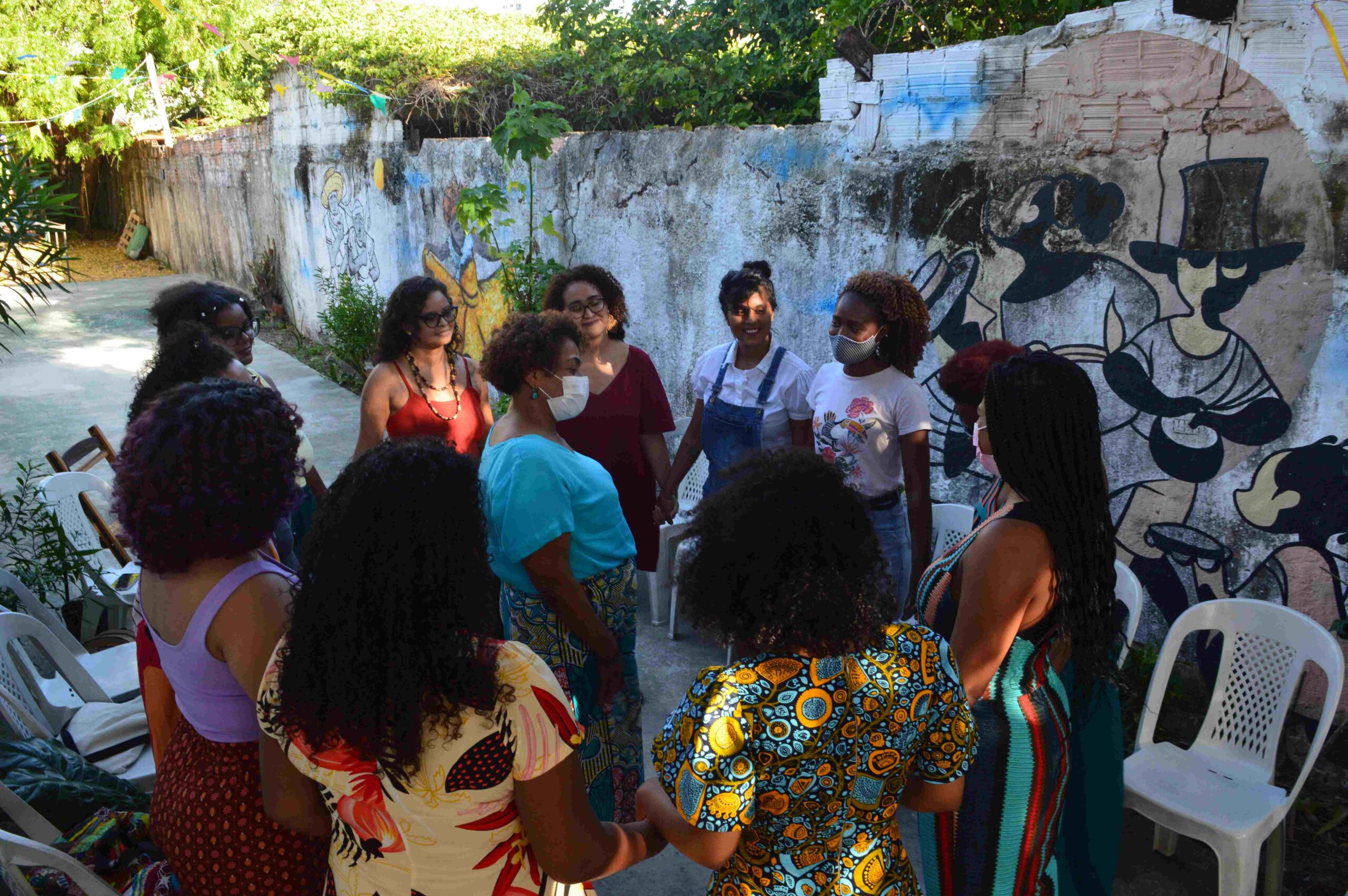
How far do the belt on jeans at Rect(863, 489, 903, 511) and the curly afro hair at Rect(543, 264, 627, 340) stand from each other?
4.54ft

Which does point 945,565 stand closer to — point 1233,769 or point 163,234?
point 1233,769

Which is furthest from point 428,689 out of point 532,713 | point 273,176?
point 273,176

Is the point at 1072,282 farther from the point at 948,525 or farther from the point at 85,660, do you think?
the point at 85,660

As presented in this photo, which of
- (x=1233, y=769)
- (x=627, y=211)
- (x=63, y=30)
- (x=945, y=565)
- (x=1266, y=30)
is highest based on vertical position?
(x=63, y=30)

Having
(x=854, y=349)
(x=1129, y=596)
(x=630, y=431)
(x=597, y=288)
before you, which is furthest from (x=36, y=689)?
(x=1129, y=596)

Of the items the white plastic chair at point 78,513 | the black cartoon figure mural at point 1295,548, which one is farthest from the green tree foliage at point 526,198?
the black cartoon figure mural at point 1295,548

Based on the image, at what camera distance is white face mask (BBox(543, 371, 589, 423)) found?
9.12ft

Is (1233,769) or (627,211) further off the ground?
(627,211)

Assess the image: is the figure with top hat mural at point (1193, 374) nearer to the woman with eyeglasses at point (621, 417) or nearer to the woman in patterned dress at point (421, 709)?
the woman with eyeglasses at point (621, 417)

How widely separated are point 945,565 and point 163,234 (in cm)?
1969

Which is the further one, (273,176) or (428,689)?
(273,176)

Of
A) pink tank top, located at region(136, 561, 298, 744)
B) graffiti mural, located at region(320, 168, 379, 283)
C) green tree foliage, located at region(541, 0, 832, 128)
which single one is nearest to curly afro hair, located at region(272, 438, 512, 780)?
pink tank top, located at region(136, 561, 298, 744)

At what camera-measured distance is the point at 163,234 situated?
18094 mm

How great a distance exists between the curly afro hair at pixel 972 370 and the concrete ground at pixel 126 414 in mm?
1453
